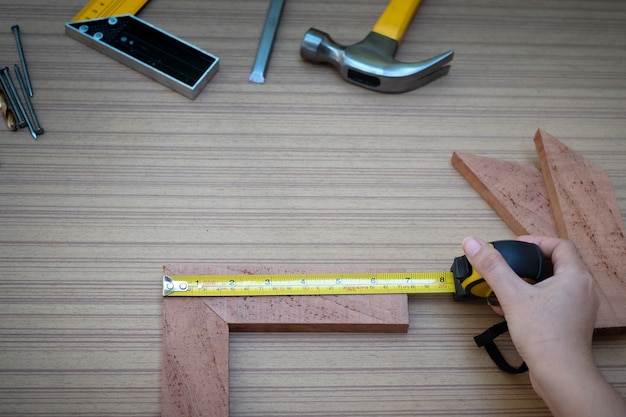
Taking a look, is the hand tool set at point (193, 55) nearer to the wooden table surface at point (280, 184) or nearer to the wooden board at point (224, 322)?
the wooden table surface at point (280, 184)

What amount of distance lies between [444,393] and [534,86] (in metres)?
0.75

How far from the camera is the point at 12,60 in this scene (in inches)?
54.8

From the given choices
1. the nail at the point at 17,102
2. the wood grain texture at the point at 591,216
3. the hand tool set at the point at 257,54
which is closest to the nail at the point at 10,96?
the nail at the point at 17,102

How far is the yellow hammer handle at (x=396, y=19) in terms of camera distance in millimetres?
1418

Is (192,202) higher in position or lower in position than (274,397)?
higher

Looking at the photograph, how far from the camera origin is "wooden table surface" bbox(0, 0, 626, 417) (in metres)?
→ 1.12

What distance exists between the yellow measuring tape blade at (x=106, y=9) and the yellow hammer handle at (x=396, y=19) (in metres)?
0.57

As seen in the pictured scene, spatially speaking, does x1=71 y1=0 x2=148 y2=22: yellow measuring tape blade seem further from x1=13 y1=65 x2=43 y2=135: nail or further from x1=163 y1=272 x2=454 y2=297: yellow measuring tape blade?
x1=163 y1=272 x2=454 y2=297: yellow measuring tape blade

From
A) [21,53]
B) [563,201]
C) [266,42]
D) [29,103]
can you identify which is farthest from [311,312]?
[21,53]

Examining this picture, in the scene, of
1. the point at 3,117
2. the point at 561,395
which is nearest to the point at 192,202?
the point at 3,117

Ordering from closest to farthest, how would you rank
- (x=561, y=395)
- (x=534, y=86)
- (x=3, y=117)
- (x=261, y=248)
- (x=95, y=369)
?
(x=561, y=395) → (x=95, y=369) → (x=261, y=248) → (x=3, y=117) → (x=534, y=86)

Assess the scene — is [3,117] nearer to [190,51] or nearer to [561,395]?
[190,51]

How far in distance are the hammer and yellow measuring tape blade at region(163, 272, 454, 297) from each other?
458 mm

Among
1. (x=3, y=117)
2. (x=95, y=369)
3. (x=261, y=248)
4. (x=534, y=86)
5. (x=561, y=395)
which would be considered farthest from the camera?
(x=534, y=86)
